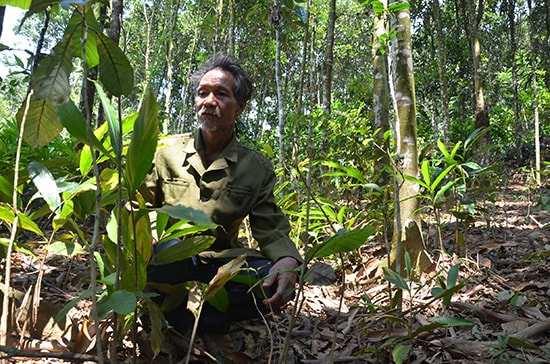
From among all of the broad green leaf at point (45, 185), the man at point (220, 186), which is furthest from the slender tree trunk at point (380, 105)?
the broad green leaf at point (45, 185)

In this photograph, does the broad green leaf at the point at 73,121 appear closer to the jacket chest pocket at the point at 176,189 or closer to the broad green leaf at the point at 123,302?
the broad green leaf at the point at 123,302

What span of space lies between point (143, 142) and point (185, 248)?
446mm

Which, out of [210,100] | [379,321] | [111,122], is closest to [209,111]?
[210,100]

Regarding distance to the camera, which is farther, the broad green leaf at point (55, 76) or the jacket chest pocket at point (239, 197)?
the jacket chest pocket at point (239, 197)

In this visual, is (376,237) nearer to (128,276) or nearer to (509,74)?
(128,276)

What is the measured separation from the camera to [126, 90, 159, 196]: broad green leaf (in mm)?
879

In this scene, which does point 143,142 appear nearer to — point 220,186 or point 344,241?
point 344,241

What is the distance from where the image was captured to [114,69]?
1.08 m

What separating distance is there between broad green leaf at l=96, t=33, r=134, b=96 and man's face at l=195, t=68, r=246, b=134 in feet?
3.19

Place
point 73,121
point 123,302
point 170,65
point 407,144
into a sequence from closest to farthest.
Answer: point 123,302 < point 73,121 < point 407,144 < point 170,65

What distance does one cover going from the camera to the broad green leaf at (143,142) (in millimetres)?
879

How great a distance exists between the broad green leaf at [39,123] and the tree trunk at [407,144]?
1973 millimetres

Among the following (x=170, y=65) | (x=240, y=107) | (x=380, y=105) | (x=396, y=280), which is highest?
(x=170, y=65)

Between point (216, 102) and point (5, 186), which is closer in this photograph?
point (5, 186)
